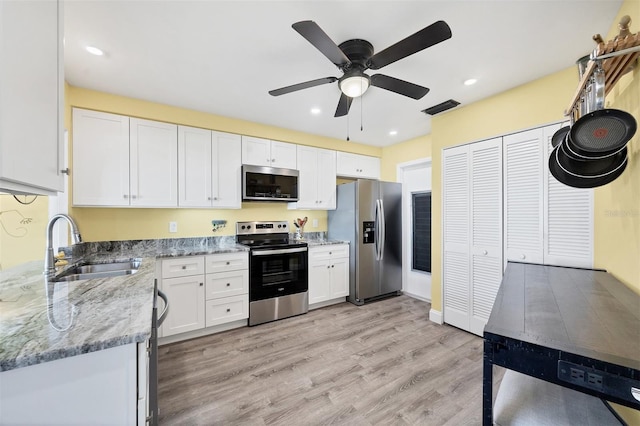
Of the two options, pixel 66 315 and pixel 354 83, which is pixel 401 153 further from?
pixel 66 315

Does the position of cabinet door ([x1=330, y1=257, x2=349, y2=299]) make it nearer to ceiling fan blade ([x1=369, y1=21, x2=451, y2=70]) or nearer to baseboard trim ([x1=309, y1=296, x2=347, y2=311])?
baseboard trim ([x1=309, y1=296, x2=347, y2=311])

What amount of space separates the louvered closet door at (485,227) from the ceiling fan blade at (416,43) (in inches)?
67.8

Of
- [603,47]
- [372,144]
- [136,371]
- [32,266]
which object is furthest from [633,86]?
[32,266]

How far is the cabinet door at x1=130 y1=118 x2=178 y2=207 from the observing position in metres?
2.68

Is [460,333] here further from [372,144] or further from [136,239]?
[136,239]

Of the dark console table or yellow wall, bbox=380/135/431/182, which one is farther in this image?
yellow wall, bbox=380/135/431/182

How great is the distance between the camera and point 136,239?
113 inches

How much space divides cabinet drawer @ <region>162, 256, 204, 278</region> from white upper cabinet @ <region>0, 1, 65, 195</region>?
1.67 m

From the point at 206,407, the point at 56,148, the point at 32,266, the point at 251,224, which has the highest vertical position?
the point at 56,148

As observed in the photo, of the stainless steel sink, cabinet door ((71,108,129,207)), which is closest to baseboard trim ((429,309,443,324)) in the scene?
the stainless steel sink

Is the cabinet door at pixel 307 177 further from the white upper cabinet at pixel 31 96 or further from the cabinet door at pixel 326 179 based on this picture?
the white upper cabinet at pixel 31 96

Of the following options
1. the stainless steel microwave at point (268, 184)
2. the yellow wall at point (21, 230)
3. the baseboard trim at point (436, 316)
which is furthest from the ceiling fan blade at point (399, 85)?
the yellow wall at point (21, 230)

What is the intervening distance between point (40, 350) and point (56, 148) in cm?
79

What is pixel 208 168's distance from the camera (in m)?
3.05
